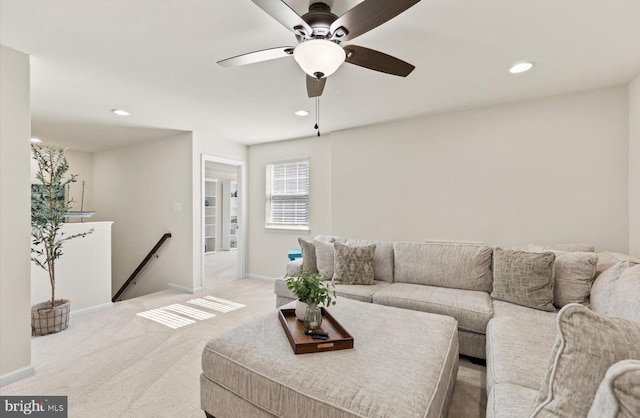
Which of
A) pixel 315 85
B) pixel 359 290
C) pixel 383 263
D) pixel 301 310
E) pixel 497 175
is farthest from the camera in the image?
pixel 497 175

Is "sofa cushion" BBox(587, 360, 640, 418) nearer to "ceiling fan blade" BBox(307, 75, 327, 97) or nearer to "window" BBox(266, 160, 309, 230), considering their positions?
"ceiling fan blade" BBox(307, 75, 327, 97)

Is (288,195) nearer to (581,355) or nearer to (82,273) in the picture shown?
(82,273)

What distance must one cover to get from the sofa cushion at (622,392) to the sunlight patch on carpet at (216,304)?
11.7 ft

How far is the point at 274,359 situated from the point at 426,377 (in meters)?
0.73

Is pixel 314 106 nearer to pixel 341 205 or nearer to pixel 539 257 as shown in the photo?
pixel 341 205

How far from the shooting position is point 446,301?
240 cm

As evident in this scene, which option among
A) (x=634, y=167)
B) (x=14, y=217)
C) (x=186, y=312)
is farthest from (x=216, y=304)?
(x=634, y=167)

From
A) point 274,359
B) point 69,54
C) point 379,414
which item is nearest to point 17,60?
point 69,54

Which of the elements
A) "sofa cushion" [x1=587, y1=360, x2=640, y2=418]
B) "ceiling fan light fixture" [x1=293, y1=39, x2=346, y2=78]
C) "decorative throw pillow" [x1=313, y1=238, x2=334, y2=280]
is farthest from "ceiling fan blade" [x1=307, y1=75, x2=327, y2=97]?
"sofa cushion" [x1=587, y1=360, x2=640, y2=418]

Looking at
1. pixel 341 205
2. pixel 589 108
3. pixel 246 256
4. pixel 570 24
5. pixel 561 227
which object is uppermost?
pixel 570 24

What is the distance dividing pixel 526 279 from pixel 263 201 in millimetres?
4067

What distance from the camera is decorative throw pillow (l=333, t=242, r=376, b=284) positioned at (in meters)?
3.01

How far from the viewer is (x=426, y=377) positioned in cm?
130

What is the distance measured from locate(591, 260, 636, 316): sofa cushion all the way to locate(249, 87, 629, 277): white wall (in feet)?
3.64
